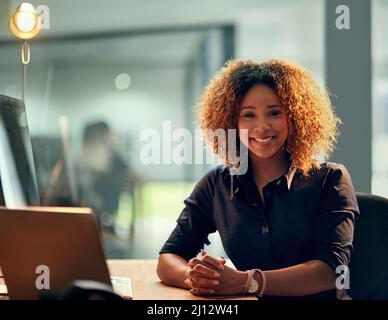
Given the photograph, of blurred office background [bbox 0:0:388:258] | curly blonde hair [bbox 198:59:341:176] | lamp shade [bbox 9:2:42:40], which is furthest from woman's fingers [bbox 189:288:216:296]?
blurred office background [bbox 0:0:388:258]

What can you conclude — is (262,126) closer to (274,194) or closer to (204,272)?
(274,194)

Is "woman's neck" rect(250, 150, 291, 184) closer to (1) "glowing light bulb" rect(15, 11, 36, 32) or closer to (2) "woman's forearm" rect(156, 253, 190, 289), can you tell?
(2) "woman's forearm" rect(156, 253, 190, 289)

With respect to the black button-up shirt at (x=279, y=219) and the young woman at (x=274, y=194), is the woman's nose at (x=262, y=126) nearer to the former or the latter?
the young woman at (x=274, y=194)

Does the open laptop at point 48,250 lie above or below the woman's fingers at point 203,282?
above

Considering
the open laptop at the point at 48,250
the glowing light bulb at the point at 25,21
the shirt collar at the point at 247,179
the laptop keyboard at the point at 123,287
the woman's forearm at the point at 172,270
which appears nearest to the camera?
the open laptop at the point at 48,250

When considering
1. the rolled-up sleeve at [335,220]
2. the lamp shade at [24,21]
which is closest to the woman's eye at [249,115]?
the rolled-up sleeve at [335,220]

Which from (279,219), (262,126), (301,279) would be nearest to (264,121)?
(262,126)

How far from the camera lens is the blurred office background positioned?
10.9 ft

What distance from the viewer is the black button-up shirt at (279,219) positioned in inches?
55.5

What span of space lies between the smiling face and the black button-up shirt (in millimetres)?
83

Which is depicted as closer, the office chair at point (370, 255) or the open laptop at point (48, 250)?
the open laptop at point (48, 250)

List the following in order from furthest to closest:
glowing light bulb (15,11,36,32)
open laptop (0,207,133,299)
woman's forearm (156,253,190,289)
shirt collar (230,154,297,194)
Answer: glowing light bulb (15,11,36,32)
shirt collar (230,154,297,194)
woman's forearm (156,253,190,289)
open laptop (0,207,133,299)
